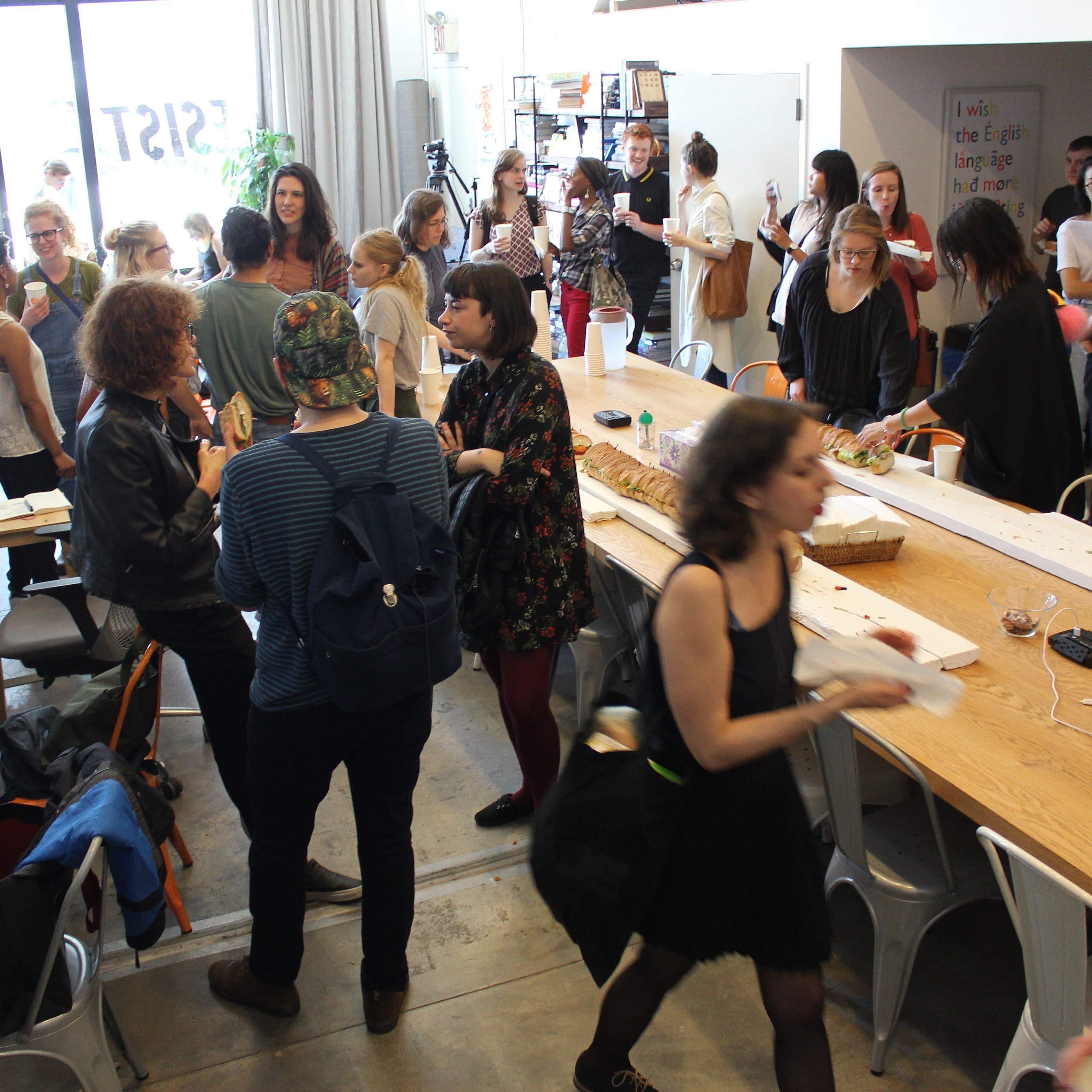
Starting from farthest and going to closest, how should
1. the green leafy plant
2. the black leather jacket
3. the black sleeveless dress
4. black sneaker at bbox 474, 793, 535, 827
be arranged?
1. the green leafy plant
2. black sneaker at bbox 474, 793, 535, 827
3. the black leather jacket
4. the black sleeveless dress

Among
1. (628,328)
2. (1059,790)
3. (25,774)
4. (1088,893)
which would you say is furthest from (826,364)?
(25,774)

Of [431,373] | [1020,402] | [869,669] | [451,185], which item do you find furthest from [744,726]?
[451,185]

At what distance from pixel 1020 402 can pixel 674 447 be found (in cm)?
104

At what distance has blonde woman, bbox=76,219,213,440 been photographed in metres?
3.72

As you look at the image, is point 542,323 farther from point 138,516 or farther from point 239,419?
point 138,516

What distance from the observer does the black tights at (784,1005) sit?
1.69m

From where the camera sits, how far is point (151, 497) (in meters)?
2.21

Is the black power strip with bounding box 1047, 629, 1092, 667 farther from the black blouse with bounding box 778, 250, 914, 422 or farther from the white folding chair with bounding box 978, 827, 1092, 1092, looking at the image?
the black blouse with bounding box 778, 250, 914, 422

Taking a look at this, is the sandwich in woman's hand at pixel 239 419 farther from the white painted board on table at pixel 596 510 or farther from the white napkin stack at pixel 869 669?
the white napkin stack at pixel 869 669

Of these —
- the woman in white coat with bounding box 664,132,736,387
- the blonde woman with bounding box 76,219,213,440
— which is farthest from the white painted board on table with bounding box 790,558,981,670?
the woman in white coat with bounding box 664,132,736,387

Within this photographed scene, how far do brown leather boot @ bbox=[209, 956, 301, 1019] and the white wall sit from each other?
5.11 m

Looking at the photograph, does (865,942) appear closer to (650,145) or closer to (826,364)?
(826,364)

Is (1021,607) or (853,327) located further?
(853,327)

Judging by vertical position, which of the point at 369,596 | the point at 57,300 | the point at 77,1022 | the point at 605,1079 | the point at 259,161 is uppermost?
the point at 259,161
